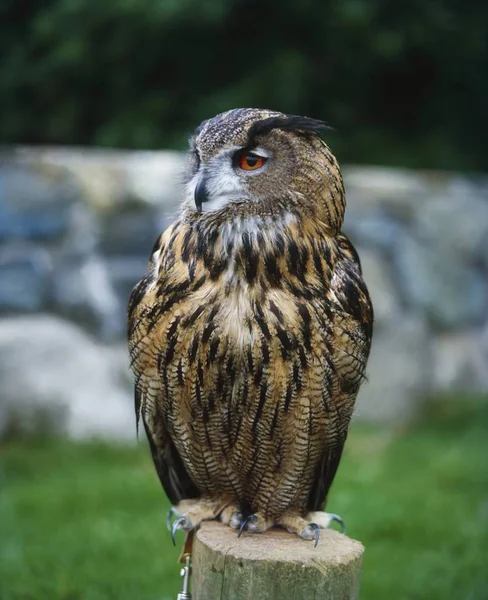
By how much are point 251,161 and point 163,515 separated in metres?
2.54

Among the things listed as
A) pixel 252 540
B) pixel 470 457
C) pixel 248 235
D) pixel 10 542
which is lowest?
pixel 10 542

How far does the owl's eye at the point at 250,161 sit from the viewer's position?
6.52 ft

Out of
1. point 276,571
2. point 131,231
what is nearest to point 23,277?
point 131,231

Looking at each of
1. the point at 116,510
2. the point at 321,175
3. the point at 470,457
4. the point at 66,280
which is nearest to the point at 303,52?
the point at 66,280

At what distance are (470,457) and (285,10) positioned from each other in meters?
3.47

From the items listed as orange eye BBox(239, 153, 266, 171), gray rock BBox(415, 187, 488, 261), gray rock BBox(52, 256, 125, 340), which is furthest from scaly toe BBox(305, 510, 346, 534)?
gray rock BBox(415, 187, 488, 261)

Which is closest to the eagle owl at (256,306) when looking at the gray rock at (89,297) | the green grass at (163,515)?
the green grass at (163,515)

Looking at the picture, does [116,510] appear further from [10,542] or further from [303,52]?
[303,52]

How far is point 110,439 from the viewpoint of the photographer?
4883 millimetres

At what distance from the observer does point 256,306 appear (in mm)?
2023

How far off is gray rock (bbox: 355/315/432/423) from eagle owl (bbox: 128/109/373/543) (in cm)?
319

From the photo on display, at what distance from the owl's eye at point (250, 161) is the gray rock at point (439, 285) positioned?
12.3 feet

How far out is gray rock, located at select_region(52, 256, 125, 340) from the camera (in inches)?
199

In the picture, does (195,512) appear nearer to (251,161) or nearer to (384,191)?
(251,161)
